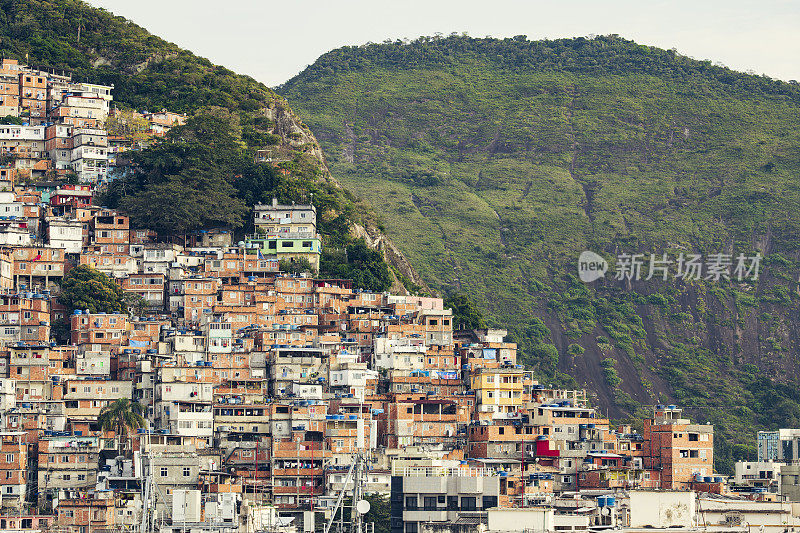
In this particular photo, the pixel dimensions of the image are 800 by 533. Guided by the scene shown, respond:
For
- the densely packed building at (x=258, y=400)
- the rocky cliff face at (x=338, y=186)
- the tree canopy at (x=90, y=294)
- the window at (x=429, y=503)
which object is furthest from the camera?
the rocky cliff face at (x=338, y=186)

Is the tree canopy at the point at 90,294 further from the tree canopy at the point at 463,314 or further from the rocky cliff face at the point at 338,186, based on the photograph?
the tree canopy at the point at 463,314

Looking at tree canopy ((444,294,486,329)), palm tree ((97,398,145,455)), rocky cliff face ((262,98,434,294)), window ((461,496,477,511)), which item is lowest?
window ((461,496,477,511))

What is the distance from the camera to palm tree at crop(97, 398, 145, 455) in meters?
93.4

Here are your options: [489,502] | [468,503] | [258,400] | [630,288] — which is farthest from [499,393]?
[630,288]

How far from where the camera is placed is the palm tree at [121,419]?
307ft

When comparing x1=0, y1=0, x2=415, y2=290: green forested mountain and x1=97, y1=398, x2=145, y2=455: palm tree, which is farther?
x1=0, y1=0, x2=415, y2=290: green forested mountain

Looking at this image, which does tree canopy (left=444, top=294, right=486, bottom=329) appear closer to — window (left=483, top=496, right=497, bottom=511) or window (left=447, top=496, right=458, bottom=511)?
window (left=483, top=496, right=497, bottom=511)

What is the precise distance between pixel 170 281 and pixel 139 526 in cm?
3222

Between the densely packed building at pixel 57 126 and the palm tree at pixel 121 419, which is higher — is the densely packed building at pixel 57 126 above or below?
above

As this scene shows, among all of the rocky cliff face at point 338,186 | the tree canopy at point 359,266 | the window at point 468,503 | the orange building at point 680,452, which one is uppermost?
the rocky cliff face at point 338,186

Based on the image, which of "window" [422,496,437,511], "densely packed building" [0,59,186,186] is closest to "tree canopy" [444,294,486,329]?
"densely packed building" [0,59,186,186]

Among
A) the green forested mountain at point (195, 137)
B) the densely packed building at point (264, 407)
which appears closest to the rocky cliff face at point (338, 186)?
the green forested mountain at point (195, 137)

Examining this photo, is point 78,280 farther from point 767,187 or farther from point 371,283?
point 767,187

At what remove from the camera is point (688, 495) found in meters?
67.2
